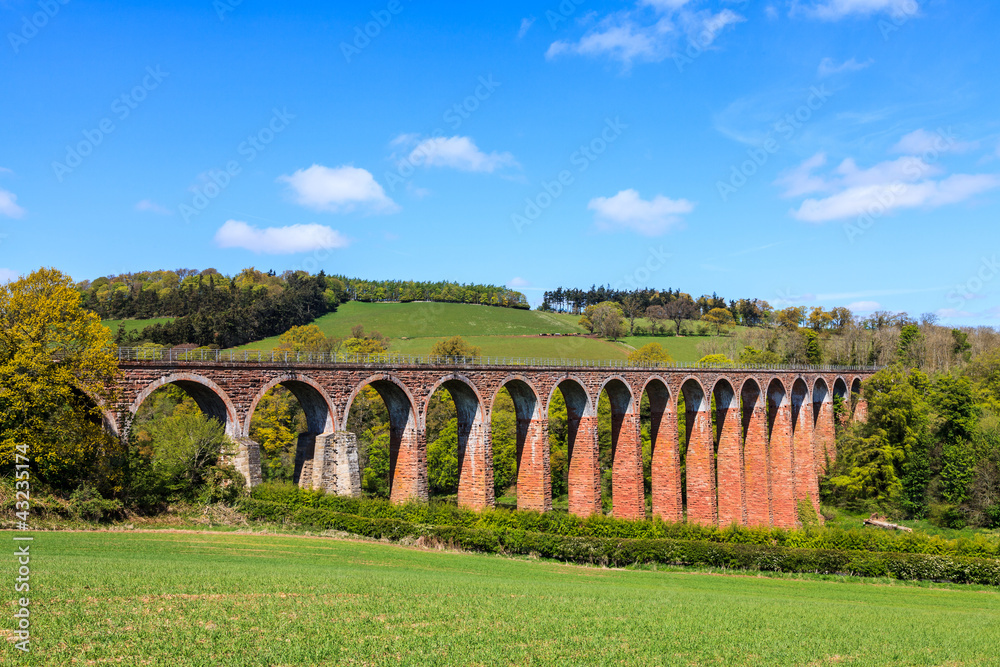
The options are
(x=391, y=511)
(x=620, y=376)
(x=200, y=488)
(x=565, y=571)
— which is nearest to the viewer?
(x=565, y=571)

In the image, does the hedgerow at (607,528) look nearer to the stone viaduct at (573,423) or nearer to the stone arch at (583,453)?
the stone viaduct at (573,423)

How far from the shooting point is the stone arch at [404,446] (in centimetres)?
3253

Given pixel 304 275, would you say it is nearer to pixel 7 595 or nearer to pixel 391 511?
Result: pixel 391 511

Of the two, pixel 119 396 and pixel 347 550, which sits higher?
pixel 119 396

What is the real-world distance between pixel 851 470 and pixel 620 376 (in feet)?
89.3

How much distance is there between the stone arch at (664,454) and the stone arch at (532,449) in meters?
9.64

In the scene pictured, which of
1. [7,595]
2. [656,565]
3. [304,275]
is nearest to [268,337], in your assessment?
[304,275]

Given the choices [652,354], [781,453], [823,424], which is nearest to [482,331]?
[652,354]

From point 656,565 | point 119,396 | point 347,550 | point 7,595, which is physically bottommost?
point 656,565

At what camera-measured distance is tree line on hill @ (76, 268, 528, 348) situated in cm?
6825

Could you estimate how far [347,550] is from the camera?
23.9m

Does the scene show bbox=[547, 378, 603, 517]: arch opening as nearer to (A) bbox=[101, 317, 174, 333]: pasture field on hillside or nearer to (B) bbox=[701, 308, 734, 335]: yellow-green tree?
(A) bbox=[101, 317, 174, 333]: pasture field on hillside

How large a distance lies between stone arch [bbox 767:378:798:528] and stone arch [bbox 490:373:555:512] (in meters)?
25.5

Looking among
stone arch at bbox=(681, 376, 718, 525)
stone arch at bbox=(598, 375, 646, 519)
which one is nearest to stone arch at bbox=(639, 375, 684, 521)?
stone arch at bbox=(598, 375, 646, 519)
